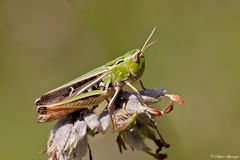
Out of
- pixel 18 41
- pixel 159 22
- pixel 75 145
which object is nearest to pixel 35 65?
pixel 18 41

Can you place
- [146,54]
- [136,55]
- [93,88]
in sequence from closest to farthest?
[136,55], [93,88], [146,54]

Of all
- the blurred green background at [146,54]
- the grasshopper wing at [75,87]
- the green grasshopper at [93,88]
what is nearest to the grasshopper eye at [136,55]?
the green grasshopper at [93,88]

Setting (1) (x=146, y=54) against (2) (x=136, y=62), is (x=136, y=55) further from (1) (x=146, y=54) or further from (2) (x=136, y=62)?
(1) (x=146, y=54)

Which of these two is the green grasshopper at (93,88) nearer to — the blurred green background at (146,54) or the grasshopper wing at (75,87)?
the grasshopper wing at (75,87)

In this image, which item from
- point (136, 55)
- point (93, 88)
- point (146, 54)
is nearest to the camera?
point (136, 55)

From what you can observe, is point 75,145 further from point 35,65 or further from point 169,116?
point 35,65

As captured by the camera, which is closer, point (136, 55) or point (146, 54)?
point (136, 55)

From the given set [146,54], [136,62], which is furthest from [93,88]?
[146,54]
